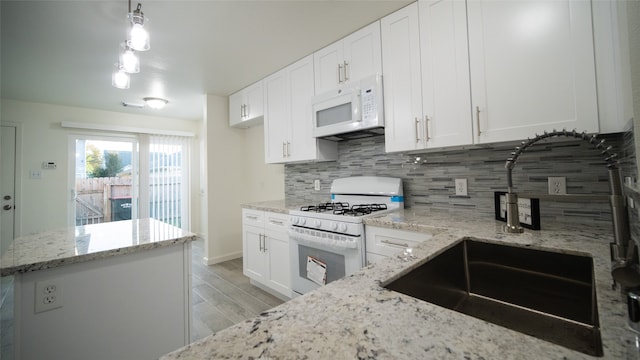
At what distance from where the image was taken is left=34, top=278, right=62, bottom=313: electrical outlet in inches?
41.2

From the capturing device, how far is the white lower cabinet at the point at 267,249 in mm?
2436

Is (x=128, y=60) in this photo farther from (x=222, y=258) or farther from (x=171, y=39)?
(x=222, y=258)

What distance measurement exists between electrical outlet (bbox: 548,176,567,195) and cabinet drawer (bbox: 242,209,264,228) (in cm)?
228

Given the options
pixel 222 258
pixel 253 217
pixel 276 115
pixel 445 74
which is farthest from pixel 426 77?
pixel 222 258

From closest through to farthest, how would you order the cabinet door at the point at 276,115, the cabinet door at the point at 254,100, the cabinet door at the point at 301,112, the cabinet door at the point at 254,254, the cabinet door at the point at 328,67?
1. the cabinet door at the point at 328,67
2. the cabinet door at the point at 301,112
3. the cabinet door at the point at 254,254
4. the cabinet door at the point at 276,115
5. the cabinet door at the point at 254,100

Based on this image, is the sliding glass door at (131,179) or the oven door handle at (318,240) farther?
the sliding glass door at (131,179)

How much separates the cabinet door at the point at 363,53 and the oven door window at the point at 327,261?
1427 millimetres

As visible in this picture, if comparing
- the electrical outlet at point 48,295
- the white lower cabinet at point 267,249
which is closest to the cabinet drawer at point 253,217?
the white lower cabinet at point 267,249

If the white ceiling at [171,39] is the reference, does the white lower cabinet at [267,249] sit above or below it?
below

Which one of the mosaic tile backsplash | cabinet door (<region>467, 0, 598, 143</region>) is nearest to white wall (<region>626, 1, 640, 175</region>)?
the mosaic tile backsplash

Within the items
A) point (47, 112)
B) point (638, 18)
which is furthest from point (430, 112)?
point (47, 112)

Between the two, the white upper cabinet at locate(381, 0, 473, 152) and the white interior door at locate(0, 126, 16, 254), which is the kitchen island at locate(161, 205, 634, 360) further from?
the white interior door at locate(0, 126, 16, 254)

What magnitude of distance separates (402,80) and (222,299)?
2.56m

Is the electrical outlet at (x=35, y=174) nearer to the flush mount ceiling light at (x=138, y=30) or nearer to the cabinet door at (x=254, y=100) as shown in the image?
the cabinet door at (x=254, y=100)
